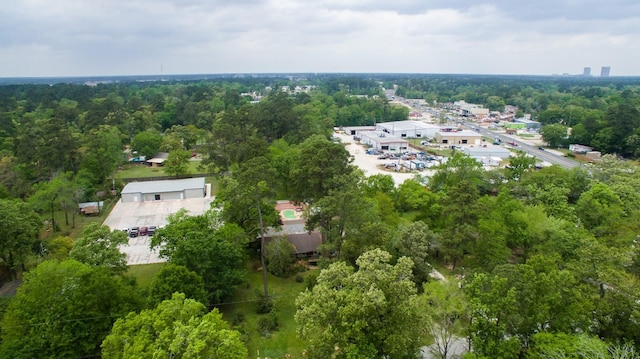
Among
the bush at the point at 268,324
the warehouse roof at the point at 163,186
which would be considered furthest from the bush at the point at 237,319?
the warehouse roof at the point at 163,186

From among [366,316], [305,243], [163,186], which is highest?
[366,316]

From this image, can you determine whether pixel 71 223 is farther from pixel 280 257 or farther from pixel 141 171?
pixel 280 257

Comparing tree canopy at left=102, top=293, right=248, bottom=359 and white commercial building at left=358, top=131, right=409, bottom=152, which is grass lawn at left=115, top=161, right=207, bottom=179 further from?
tree canopy at left=102, top=293, right=248, bottom=359

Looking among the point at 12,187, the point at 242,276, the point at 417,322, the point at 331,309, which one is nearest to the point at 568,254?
the point at 417,322

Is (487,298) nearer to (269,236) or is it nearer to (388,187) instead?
(269,236)

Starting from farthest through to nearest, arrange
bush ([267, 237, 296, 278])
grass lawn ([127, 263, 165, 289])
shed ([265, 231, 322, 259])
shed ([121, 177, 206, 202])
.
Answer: shed ([121, 177, 206, 202]) → shed ([265, 231, 322, 259]) → grass lawn ([127, 263, 165, 289]) → bush ([267, 237, 296, 278])

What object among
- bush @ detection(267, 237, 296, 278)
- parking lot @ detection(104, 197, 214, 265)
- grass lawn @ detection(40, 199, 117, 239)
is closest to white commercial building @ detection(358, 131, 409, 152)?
parking lot @ detection(104, 197, 214, 265)

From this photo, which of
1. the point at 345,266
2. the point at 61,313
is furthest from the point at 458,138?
the point at 61,313
